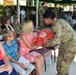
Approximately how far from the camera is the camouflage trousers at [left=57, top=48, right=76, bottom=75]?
4.82 meters

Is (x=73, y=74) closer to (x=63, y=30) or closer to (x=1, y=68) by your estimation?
(x=63, y=30)

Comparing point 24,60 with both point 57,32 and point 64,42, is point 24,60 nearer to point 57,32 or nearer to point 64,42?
point 57,32

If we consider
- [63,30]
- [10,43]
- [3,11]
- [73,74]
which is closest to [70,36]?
[63,30]

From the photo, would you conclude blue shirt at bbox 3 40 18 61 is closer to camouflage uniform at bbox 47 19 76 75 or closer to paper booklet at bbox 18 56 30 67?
paper booklet at bbox 18 56 30 67

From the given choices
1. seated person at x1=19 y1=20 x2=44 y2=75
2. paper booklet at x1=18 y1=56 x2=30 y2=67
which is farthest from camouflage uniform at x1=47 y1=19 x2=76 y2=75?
paper booklet at x1=18 y1=56 x2=30 y2=67

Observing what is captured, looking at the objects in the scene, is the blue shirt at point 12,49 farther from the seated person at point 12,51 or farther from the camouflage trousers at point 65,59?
the camouflage trousers at point 65,59

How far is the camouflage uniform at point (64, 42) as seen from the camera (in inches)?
177

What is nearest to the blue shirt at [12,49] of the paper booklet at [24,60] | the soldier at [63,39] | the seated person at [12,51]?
the seated person at [12,51]

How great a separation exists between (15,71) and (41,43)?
87cm

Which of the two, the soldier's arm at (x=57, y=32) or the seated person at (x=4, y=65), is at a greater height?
the soldier's arm at (x=57, y=32)

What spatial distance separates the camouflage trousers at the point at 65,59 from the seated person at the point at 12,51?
2.88ft

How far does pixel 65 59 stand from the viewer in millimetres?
4930

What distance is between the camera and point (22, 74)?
4004 millimetres

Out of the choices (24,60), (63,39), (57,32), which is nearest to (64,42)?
(63,39)
